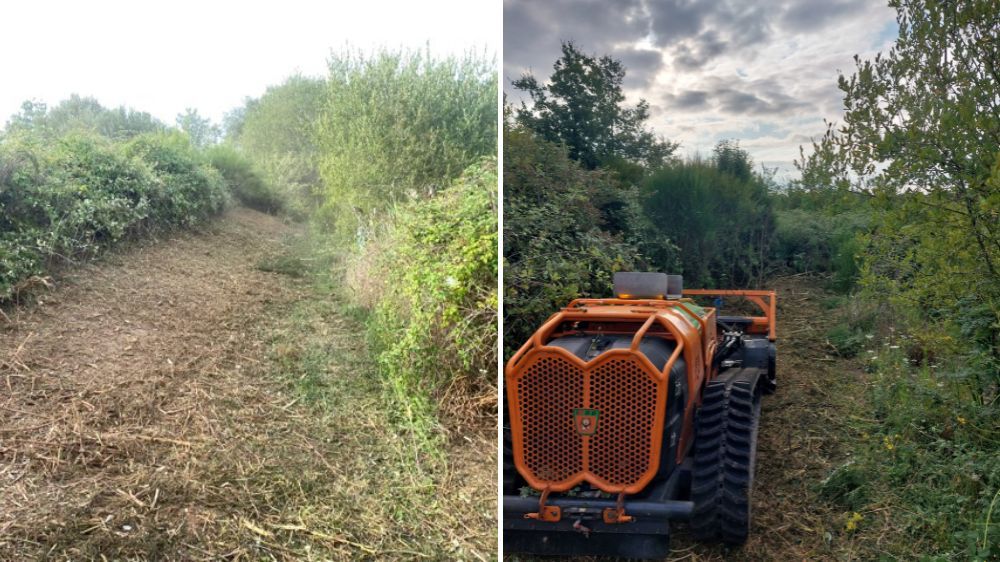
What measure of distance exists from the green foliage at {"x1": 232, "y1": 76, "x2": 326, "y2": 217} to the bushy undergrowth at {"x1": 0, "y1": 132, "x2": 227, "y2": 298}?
0.62m

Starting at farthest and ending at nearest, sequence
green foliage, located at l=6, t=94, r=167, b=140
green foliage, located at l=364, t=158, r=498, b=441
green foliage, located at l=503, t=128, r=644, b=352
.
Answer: green foliage, located at l=6, t=94, r=167, b=140 < green foliage, located at l=364, t=158, r=498, b=441 < green foliage, located at l=503, t=128, r=644, b=352

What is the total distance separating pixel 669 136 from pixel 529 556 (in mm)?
1854

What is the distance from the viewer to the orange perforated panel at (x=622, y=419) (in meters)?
2.36

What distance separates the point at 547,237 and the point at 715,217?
3.25 ft

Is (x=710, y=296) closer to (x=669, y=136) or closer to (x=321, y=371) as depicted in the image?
(x=669, y=136)

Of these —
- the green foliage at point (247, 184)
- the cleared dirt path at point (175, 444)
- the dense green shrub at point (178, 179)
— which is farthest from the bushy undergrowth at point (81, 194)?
the green foliage at point (247, 184)

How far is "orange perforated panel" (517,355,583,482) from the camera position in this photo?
7.86ft

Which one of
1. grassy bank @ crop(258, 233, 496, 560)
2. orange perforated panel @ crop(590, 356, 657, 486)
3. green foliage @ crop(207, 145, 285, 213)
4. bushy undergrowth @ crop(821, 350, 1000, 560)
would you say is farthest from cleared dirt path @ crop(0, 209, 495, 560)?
green foliage @ crop(207, 145, 285, 213)

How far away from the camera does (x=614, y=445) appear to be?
7.87 feet

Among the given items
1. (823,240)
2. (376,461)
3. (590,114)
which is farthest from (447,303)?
(823,240)

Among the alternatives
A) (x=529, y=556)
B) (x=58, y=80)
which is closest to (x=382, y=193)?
(x=58, y=80)

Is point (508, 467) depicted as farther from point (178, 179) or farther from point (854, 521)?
point (178, 179)

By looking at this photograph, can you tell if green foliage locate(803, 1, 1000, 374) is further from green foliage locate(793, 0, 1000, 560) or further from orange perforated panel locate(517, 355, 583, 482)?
orange perforated panel locate(517, 355, 583, 482)

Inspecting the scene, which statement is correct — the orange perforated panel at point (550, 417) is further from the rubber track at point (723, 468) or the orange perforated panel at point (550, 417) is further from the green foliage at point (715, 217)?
the green foliage at point (715, 217)
